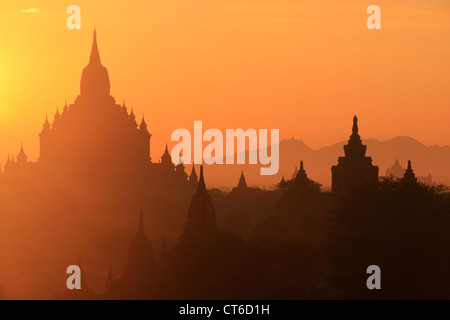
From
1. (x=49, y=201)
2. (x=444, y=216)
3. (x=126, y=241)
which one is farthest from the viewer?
(x=49, y=201)

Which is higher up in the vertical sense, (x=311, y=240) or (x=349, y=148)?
(x=349, y=148)

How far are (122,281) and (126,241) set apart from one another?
49.6m

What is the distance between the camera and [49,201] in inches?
7254

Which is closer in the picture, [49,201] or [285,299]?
[285,299]

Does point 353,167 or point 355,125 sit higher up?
point 355,125

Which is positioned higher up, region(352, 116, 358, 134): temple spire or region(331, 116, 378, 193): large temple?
region(352, 116, 358, 134): temple spire

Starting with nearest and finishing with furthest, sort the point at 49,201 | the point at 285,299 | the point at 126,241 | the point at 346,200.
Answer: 1. the point at 285,299
2. the point at 346,200
3. the point at 126,241
4. the point at 49,201

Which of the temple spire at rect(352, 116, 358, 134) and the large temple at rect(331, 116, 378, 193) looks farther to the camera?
the temple spire at rect(352, 116, 358, 134)

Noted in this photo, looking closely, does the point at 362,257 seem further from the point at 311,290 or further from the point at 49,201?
the point at 49,201

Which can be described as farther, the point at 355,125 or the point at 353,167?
the point at 355,125

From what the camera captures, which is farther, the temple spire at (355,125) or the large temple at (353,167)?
A: the temple spire at (355,125)

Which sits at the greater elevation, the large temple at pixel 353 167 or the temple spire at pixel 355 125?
the temple spire at pixel 355 125

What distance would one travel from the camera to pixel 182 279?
79812mm
